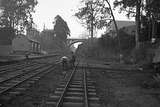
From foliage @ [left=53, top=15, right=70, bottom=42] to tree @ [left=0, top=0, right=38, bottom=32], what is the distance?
3890 cm

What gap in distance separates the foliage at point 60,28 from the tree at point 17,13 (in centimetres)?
3890

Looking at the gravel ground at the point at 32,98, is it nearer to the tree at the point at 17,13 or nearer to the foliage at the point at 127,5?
the foliage at the point at 127,5

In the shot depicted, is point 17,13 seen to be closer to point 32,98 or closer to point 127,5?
point 127,5

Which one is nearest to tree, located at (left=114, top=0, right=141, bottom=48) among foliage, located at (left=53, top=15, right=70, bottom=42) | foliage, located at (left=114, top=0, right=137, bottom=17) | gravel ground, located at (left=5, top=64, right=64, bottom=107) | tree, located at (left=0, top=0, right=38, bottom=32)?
foliage, located at (left=114, top=0, right=137, bottom=17)

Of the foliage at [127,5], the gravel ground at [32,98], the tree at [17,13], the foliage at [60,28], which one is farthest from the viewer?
the foliage at [60,28]

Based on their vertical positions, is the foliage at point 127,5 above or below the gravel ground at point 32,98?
above

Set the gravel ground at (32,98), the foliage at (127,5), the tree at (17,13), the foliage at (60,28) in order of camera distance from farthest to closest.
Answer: the foliage at (60,28)
the tree at (17,13)
the foliage at (127,5)
the gravel ground at (32,98)

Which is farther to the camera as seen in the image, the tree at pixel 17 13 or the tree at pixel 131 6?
the tree at pixel 17 13

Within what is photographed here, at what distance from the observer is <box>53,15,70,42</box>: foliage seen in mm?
96750

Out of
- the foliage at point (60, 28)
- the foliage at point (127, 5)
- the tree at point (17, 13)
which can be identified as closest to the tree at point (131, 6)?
the foliage at point (127, 5)

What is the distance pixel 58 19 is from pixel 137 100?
91.4 m

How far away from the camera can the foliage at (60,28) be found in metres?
96.8

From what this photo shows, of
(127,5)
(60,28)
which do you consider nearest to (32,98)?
(127,5)

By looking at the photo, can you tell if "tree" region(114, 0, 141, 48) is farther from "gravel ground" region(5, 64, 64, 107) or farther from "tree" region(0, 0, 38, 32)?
"tree" region(0, 0, 38, 32)
